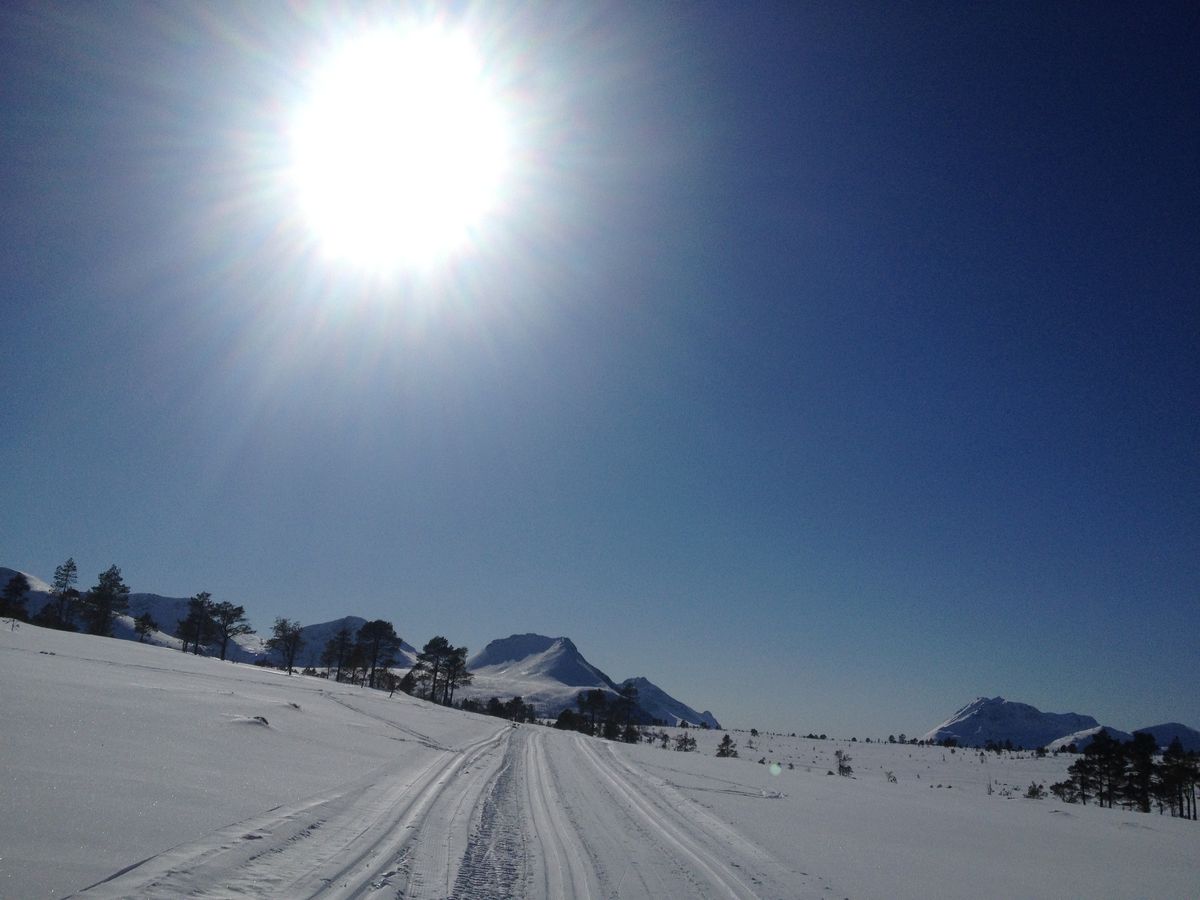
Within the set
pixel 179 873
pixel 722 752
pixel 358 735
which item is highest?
pixel 179 873

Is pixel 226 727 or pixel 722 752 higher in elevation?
pixel 226 727

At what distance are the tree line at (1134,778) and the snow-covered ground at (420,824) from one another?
2840cm

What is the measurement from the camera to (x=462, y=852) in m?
7.98

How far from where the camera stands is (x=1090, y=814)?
779 inches

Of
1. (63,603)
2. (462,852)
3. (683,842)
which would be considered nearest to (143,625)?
(63,603)

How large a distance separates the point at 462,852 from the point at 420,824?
4.71 ft

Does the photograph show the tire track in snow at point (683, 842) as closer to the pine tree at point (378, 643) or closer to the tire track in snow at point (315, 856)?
the tire track in snow at point (315, 856)

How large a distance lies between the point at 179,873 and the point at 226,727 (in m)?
8.92

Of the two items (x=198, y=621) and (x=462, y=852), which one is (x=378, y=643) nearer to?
(x=198, y=621)

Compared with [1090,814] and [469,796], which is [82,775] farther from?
[1090,814]

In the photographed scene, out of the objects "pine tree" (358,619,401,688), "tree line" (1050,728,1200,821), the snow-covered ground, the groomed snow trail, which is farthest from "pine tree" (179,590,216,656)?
"tree line" (1050,728,1200,821)

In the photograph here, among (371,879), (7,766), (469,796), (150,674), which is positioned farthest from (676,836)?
(150,674)

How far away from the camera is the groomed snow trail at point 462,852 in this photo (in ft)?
19.5

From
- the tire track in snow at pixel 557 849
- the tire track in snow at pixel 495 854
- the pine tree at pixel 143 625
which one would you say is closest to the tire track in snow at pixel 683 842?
the tire track in snow at pixel 557 849
